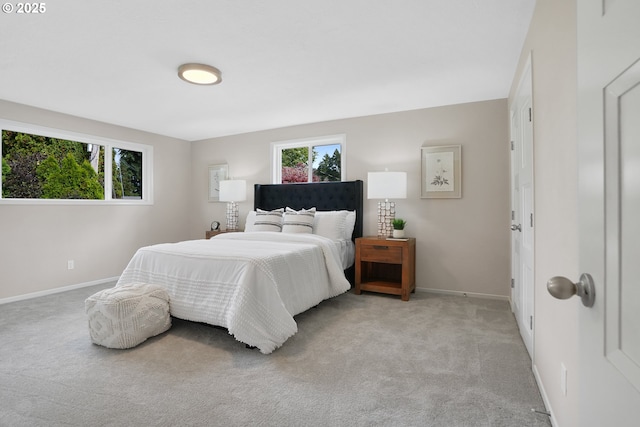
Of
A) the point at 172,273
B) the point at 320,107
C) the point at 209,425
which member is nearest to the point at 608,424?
the point at 209,425

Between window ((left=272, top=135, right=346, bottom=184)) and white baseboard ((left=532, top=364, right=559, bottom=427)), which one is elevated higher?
window ((left=272, top=135, right=346, bottom=184))

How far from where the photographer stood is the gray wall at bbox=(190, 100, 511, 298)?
12.4 ft

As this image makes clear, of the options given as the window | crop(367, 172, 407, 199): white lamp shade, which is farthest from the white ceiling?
crop(367, 172, 407, 199): white lamp shade

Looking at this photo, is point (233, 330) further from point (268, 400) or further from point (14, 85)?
point (14, 85)

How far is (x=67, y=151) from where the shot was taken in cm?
442

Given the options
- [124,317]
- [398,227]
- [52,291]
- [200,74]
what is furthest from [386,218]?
[52,291]

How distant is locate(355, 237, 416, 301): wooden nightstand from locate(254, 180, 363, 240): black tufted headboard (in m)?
0.46

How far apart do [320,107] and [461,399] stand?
11.0ft

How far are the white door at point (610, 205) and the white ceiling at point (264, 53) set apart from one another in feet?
5.68

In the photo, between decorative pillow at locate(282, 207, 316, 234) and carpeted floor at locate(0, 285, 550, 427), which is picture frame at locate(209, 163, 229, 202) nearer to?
decorative pillow at locate(282, 207, 316, 234)

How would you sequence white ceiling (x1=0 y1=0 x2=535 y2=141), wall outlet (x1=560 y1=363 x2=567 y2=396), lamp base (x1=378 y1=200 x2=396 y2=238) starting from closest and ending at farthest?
wall outlet (x1=560 y1=363 x2=567 y2=396)
white ceiling (x1=0 y1=0 x2=535 y2=141)
lamp base (x1=378 y1=200 x2=396 y2=238)

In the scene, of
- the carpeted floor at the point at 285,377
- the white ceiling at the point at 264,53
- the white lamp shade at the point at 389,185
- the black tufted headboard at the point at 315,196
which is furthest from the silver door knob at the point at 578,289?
the black tufted headboard at the point at 315,196

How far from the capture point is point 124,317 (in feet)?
8.04

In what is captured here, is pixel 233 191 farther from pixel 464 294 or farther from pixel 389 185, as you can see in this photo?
pixel 464 294
